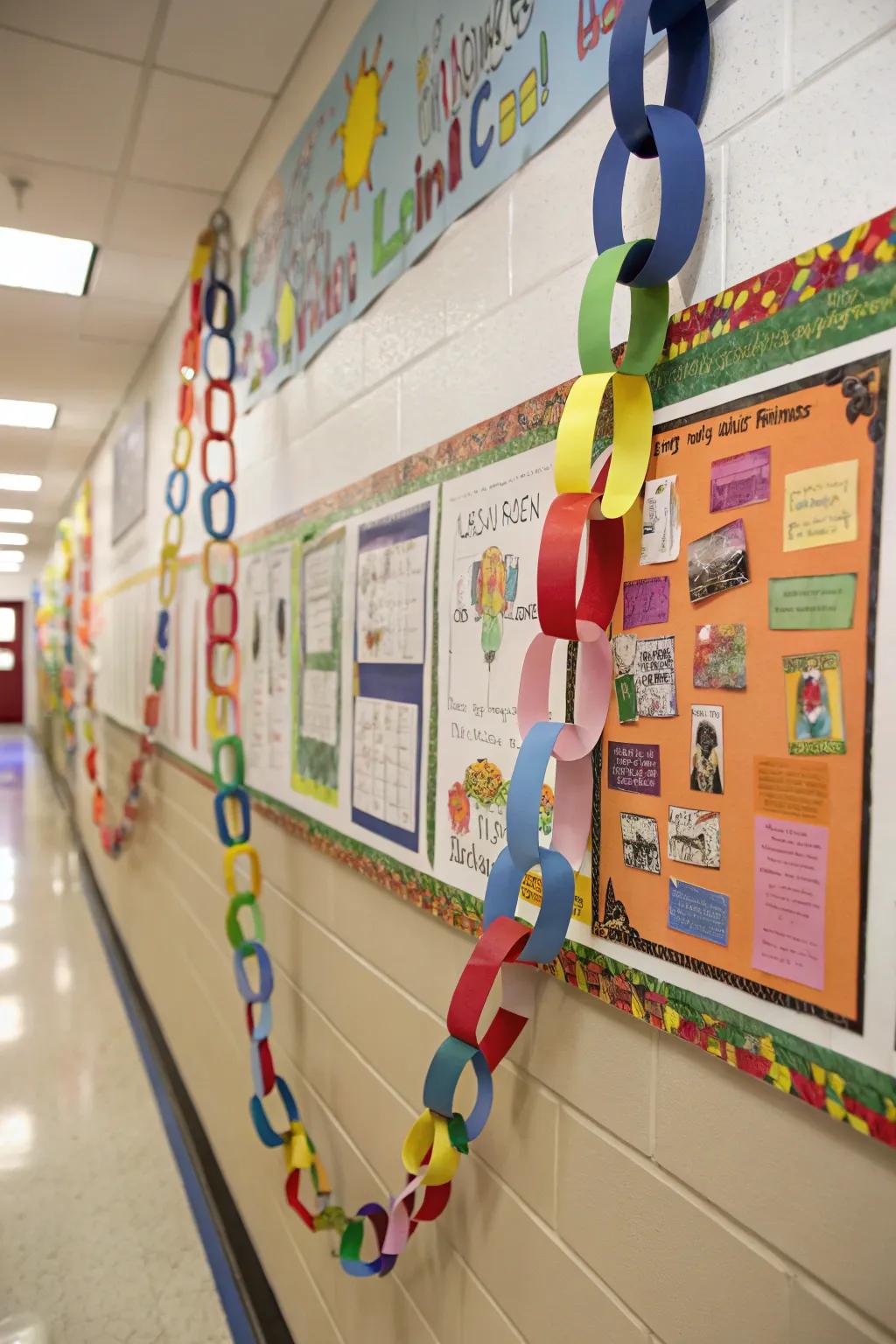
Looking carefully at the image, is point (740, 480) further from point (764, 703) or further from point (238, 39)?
point (238, 39)

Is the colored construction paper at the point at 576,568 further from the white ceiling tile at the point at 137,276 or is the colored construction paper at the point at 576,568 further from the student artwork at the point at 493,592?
the white ceiling tile at the point at 137,276

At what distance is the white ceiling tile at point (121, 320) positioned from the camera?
3.23m

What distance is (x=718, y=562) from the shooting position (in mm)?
753

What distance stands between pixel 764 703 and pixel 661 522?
20cm

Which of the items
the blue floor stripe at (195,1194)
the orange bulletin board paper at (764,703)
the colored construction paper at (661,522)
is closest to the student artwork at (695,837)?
the orange bulletin board paper at (764,703)

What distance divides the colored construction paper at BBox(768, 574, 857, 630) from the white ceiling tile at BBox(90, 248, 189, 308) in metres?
2.74

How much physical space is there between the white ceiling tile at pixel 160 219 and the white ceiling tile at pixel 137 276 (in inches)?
1.9

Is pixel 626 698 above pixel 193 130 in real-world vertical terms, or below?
below

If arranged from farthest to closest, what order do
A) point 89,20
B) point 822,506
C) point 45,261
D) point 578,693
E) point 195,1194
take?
point 45,261 → point 195,1194 → point 89,20 → point 578,693 → point 822,506

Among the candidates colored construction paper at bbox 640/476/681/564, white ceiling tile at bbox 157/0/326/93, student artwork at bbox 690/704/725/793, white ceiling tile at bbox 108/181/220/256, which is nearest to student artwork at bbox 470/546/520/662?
colored construction paper at bbox 640/476/681/564

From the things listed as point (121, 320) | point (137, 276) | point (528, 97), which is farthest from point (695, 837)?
point (121, 320)

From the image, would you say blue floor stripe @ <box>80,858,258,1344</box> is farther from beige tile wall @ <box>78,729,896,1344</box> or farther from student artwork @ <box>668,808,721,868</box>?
student artwork @ <box>668,808,721,868</box>

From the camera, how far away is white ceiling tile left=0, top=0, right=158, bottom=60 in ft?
5.51

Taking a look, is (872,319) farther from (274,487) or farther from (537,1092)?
(274,487)
